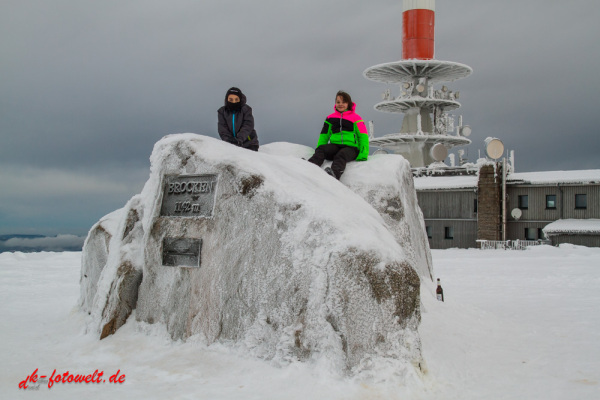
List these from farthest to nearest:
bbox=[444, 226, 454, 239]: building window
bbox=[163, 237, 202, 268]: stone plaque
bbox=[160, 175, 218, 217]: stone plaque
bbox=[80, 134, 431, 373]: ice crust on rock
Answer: bbox=[444, 226, 454, 239]: building window → bbox=[160, 175, 218, 217]: stone plaque → bbox=[163, 237, 202, 268]: stone plaque → bbox=[80, 134, 431, 373]: ice crust on rock

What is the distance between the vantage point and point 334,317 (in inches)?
254

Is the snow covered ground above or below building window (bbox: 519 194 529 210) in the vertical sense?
below

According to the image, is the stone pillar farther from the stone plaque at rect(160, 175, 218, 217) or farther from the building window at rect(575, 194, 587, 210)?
the stone plaque at rect(160, 175, 218, 217)

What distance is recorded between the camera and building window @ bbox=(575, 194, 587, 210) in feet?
118

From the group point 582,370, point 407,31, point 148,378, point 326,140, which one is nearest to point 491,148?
point 407,31

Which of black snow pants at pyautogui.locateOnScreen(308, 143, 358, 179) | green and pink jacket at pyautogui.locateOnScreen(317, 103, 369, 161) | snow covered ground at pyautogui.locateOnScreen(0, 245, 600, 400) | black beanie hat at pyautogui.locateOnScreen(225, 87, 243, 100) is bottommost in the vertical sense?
snow covered ground at pyautogui.locateOnScreen(0, 245, 600, 400)

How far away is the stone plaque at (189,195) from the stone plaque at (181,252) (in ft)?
1.28

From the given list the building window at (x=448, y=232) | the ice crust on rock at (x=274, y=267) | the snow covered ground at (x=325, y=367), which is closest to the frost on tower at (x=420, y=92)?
the building window at (x=448, y=232)

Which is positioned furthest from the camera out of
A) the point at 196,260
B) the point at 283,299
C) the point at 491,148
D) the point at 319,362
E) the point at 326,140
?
the point at 491,148

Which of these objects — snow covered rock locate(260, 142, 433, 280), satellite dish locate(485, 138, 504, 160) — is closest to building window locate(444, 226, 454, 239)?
satellite dish locate(485, 138, 504, 160)

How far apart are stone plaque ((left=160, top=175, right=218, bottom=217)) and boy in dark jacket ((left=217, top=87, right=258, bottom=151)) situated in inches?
81.7

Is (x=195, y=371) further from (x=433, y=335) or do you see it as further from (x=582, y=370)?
(x=582, y=370)

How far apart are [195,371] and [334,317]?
1798mm

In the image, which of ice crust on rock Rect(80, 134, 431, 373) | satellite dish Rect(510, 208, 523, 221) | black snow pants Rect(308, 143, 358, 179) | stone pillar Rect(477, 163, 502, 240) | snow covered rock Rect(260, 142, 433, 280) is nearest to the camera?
ice crust on rock Rect(80, 134, 431, 373)
